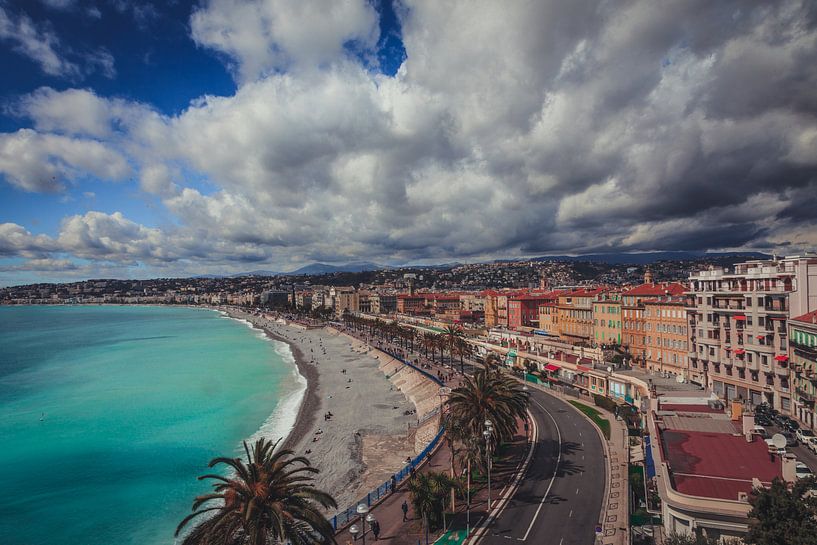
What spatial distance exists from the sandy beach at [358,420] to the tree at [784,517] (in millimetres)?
25498

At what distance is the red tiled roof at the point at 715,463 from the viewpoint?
17656mm

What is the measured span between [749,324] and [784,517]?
35.9 metres

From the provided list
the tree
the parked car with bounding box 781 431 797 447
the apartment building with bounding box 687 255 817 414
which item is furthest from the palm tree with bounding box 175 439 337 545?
the apartment building with bounding box 687 255 817 414

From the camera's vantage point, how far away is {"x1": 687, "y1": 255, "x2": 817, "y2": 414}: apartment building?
37.5m

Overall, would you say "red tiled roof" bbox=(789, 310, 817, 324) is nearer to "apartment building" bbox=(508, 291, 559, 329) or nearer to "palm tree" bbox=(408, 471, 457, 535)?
"palm tree" bbox=(408, 471, 457, 535)

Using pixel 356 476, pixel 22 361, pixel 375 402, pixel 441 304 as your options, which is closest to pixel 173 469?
pixel 356 476

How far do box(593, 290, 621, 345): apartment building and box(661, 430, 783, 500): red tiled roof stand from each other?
3656 centimetres

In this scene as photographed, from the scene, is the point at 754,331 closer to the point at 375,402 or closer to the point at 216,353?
the point at 375,402

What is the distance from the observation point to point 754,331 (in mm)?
40688

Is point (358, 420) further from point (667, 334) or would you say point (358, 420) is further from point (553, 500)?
point (667, 334)

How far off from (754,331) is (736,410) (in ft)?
58.1

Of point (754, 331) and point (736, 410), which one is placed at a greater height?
point (754, 331)

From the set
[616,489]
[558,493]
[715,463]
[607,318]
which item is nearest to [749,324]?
[607,318]

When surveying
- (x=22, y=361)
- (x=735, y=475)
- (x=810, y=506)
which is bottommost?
(x=22, y=361)
